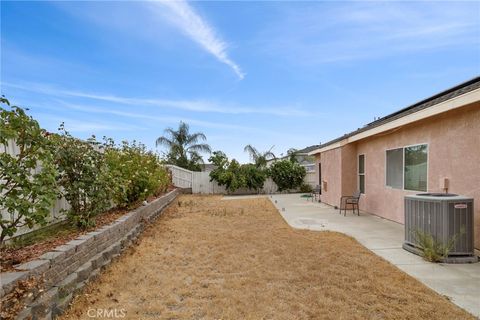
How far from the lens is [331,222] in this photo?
863cm

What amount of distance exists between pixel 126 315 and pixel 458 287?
13.3ft

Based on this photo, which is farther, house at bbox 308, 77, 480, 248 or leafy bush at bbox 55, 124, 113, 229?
house at bbox 308, 77, 480, 248

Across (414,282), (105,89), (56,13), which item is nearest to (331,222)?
(414,282)

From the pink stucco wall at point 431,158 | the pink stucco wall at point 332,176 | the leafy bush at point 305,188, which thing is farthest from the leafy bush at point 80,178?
the leafy bush at point 305,188

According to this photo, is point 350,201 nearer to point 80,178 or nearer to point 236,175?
point 80,178

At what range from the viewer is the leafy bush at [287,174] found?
1972 cm

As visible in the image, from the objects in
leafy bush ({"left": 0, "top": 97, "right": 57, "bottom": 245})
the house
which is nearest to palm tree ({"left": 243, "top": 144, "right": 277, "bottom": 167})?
the house

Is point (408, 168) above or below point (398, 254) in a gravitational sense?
above

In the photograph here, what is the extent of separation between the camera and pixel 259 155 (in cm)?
2111

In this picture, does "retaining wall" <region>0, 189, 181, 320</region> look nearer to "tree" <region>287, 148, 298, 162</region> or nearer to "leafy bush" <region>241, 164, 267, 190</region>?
"leafy bush" <region>241, 164, 267, 190</region>

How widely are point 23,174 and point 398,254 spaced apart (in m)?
5.81

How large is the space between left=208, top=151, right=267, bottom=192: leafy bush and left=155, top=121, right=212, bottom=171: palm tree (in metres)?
2.84

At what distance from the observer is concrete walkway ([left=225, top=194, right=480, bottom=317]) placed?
3.65 meters

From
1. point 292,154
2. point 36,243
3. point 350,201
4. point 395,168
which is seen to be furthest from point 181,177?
point 36,243
